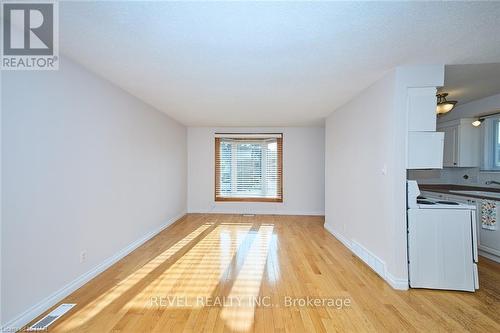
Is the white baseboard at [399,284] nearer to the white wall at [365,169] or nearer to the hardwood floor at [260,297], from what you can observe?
the hardwood floor at [260,297]

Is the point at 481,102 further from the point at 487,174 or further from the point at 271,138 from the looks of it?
the point at 271,138

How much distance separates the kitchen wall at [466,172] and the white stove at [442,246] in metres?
2.21

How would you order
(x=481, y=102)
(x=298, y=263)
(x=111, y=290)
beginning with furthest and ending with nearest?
(x=481, y=102) → (x=298, y=263) → (x=111, y=290)

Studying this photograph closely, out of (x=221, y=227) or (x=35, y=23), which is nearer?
(x=35, y=23)

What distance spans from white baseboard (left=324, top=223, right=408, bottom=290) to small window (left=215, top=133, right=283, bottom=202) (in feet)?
8.54

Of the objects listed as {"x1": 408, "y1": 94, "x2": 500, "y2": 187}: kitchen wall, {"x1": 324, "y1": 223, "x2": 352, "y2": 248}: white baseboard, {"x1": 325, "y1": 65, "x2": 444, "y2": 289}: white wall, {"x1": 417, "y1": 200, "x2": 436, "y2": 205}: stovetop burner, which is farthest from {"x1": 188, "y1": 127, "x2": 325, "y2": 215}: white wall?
{"x1": 417, "y1": 200, "x2": 436, "y2": 205}: stovetop burner

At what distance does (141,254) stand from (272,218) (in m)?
3.28

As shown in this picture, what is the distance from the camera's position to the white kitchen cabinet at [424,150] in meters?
2.59

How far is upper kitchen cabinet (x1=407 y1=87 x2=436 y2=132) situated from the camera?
2.60 metres

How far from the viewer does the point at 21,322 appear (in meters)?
1.88

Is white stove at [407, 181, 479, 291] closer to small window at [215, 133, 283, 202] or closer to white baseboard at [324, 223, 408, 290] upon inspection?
white baseboard at [324, 223, 408, 290]

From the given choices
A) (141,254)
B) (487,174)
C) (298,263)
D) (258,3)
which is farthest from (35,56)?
(487,174)

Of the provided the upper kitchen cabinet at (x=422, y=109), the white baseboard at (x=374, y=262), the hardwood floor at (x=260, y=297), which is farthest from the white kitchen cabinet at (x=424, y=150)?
the hardwood floor at (x=260, y=297)

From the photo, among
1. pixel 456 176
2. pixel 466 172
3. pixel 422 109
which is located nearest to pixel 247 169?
pixel 422 109
